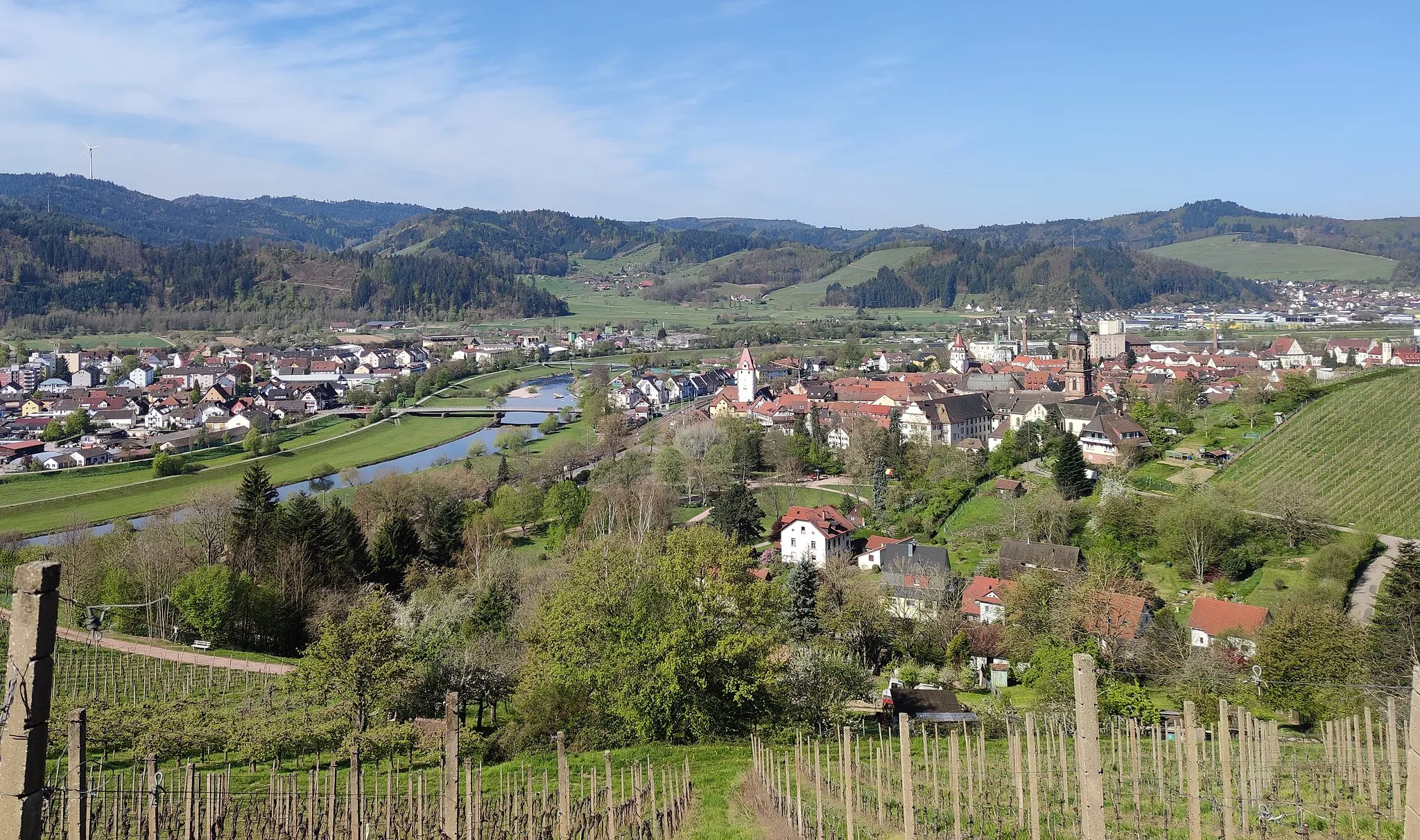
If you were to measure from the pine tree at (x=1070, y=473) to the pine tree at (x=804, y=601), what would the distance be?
13.7 metres

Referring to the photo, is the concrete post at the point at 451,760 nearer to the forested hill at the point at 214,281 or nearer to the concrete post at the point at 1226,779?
the concrete post at the point at 1226,779

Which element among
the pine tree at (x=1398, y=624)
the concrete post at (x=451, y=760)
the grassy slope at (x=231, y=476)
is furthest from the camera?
the grassy slope at (x=231, y=476)

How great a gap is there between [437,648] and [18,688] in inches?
562

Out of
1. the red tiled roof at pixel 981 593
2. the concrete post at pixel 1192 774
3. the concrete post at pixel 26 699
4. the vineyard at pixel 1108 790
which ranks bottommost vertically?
the red tiled roof at pixel 981 593

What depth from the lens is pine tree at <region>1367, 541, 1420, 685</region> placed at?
15.5m

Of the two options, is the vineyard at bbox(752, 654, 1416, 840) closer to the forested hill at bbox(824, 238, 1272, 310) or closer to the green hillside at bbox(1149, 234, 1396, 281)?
the forested hill at bbox(824, 238, 1272, 310)

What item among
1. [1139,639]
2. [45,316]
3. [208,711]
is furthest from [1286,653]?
[45,316]

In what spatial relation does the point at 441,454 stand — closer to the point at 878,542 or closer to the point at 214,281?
the point at 878,542

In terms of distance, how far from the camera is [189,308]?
4734 inches

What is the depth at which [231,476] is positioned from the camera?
41906 millimetres

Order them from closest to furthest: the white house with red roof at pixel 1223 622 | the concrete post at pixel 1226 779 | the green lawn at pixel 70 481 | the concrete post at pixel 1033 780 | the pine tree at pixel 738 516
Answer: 1. the concrete post at pixel 1226 779
2. the concrete post at pixel 1033 780
3. the white house with red roof at pixel 1223 622
4. the pine tree at pixel 738 516
5. the green lawn at pixel 70 481

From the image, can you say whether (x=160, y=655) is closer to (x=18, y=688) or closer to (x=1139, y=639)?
(x=18, y=688)

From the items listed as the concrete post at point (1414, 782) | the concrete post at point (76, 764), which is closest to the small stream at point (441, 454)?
the concrete post at point (76, 764)

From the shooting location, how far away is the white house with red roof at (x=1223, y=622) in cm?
1934
